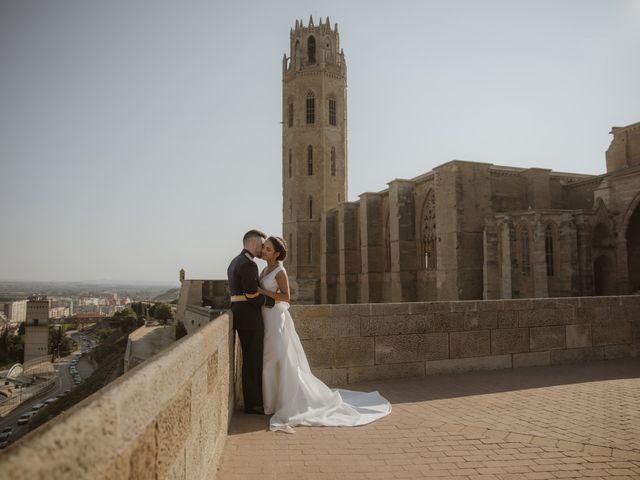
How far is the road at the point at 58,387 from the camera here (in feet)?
129

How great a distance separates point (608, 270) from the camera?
2066 cm

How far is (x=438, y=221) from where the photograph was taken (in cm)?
2277

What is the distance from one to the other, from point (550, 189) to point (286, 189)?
2218 centimetres

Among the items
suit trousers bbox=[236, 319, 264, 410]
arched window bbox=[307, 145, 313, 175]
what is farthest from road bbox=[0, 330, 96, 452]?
suit trousers bbox=[236, 319, 264, 410]

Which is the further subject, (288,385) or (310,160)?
(310,160)

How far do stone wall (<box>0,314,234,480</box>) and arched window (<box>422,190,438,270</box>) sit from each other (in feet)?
77.8

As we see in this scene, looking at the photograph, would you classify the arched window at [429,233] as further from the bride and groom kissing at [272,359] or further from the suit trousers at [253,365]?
the suit trousers at [253,365]

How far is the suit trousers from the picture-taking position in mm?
4422

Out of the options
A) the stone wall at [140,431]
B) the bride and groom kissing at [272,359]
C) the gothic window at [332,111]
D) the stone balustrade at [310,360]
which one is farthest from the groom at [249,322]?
the gothic window at [332,111]

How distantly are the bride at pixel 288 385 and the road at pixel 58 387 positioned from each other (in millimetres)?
36252

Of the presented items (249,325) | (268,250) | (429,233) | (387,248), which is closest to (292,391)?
(249,325)

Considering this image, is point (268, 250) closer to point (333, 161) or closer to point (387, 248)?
point (387, 248)

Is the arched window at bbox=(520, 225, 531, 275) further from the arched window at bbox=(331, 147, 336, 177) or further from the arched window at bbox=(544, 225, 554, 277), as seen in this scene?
the arched window at bbox=(331, 147, 336, 177)

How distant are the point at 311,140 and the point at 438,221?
767 inches
